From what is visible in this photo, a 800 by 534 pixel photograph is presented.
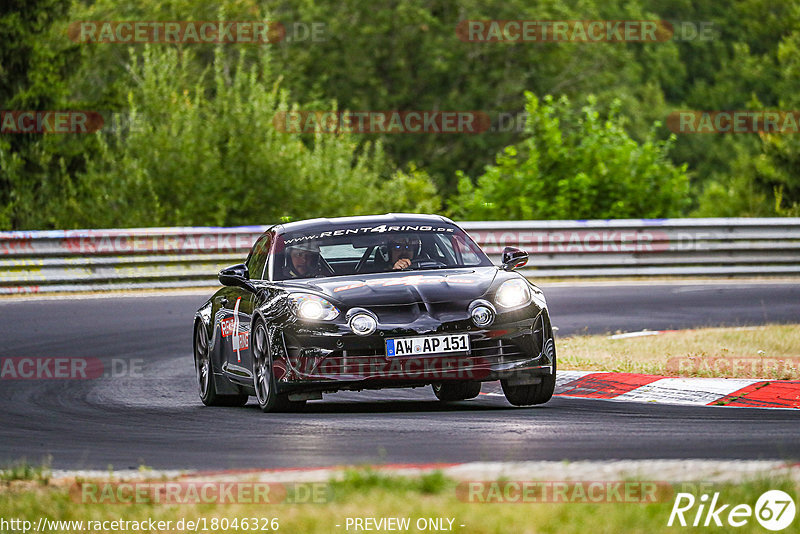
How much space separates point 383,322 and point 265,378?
1.06 metres

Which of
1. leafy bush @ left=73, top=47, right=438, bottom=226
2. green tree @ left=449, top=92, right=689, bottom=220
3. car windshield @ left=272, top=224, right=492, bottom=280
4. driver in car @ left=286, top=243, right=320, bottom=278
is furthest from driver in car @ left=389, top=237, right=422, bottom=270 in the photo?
green tree @ left=449, top=92, right=689, bottom=220

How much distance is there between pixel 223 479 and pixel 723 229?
18.1 metres

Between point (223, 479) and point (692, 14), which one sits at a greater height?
point (692, 14)

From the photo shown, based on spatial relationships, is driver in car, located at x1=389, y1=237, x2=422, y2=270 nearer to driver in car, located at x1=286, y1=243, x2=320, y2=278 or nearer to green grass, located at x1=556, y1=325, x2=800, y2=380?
driver in car, located at x1=286, y1=243, x2=320, y2=278

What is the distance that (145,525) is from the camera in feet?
19.3

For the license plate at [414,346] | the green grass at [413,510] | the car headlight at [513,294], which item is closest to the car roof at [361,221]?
the car headlight at [513,294]

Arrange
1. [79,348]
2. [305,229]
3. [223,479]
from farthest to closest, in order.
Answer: [79,348]
[305,229]
[223,479]

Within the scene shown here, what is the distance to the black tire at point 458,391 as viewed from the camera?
445 inches

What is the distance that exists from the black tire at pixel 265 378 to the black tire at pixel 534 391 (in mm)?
1433

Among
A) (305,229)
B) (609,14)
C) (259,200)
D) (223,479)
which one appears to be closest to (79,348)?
(305,229)

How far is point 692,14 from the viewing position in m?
75.4

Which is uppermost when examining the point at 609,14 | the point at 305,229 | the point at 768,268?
the point at 609,14

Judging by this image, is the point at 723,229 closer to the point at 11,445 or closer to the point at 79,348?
the point at 79,348

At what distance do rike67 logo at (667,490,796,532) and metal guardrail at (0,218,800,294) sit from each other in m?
16.8
